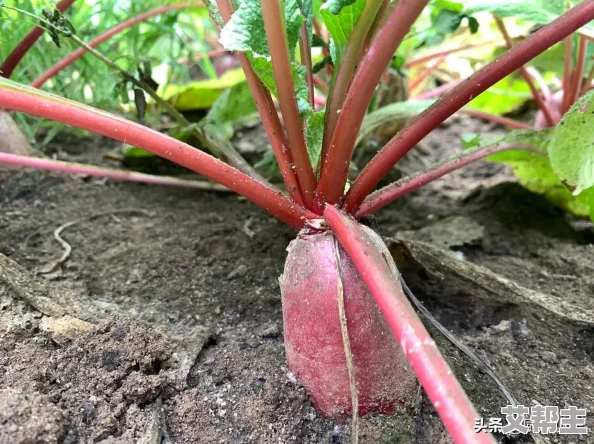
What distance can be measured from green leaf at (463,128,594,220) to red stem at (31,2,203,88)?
0.82 m

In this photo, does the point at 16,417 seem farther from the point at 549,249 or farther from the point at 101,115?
the point at 549,249

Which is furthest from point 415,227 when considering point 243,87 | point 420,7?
point 420,7

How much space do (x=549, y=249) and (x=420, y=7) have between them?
30.1 inches

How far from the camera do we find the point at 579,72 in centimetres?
122

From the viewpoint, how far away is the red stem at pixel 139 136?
54 cm

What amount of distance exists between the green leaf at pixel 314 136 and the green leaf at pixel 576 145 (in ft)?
1.13

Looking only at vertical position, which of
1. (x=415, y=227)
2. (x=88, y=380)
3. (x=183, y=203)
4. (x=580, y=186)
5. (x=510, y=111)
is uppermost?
(x=510, y=111)

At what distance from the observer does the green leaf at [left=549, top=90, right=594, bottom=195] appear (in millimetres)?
695

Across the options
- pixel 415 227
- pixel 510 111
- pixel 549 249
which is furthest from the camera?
pixel 510 111

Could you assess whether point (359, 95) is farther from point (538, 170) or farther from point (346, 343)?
point (538, 170)

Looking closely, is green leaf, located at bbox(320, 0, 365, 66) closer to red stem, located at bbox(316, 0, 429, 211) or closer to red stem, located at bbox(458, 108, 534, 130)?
red stem, located at bbox(316, 0, 429, 211)

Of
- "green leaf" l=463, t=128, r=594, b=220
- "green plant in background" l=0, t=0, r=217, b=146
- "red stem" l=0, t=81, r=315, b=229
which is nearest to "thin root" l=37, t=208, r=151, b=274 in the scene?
"green plant in background" l=0, t=0, r=217, b=146

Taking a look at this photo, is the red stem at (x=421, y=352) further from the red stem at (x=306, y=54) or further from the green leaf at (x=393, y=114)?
the green leaf at (x=393, y=114)

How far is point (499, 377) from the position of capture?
2.36ft
